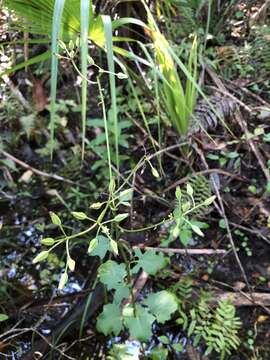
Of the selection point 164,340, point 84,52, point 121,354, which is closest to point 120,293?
point 121,354

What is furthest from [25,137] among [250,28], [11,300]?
[250,28]

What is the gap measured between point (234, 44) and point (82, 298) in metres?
1.37

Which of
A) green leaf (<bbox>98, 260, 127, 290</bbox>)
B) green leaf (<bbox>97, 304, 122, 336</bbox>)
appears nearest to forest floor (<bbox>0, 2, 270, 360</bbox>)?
green leaf (<bbox>97, 304, 122, 336</bbox>)

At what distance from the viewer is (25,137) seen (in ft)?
7.09

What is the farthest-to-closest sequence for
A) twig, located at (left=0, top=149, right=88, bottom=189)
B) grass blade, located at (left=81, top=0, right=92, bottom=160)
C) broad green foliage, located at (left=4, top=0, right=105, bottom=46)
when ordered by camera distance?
twig, located at (left=0, top=149, right=88, bottom=189), broad green foliage, located at (left=4, top=0, right=105, bottom=46), grass blade, located at (left=81, top=0, right=92, bottom=160)

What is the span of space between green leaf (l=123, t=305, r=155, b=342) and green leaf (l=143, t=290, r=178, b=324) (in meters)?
0.02

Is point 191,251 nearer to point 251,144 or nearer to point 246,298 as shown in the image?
point 246,298

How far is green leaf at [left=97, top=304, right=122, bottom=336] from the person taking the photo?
1.16 metres

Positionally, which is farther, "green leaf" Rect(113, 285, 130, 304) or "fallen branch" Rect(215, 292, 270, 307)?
"fallen branch" Rect(215, 292, 270, 307)

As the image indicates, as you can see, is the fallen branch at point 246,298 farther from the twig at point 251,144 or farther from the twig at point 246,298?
the twig at point 251,144

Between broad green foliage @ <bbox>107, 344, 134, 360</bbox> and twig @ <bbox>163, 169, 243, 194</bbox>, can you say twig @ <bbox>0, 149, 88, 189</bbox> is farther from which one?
broad green foliage @ <bbox>107, 344, 134, 360</bbox>

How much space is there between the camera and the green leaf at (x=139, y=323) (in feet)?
3.67

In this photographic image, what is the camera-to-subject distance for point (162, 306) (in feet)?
3.86

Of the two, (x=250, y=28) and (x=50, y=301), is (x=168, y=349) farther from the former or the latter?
(x=250, y=28)
